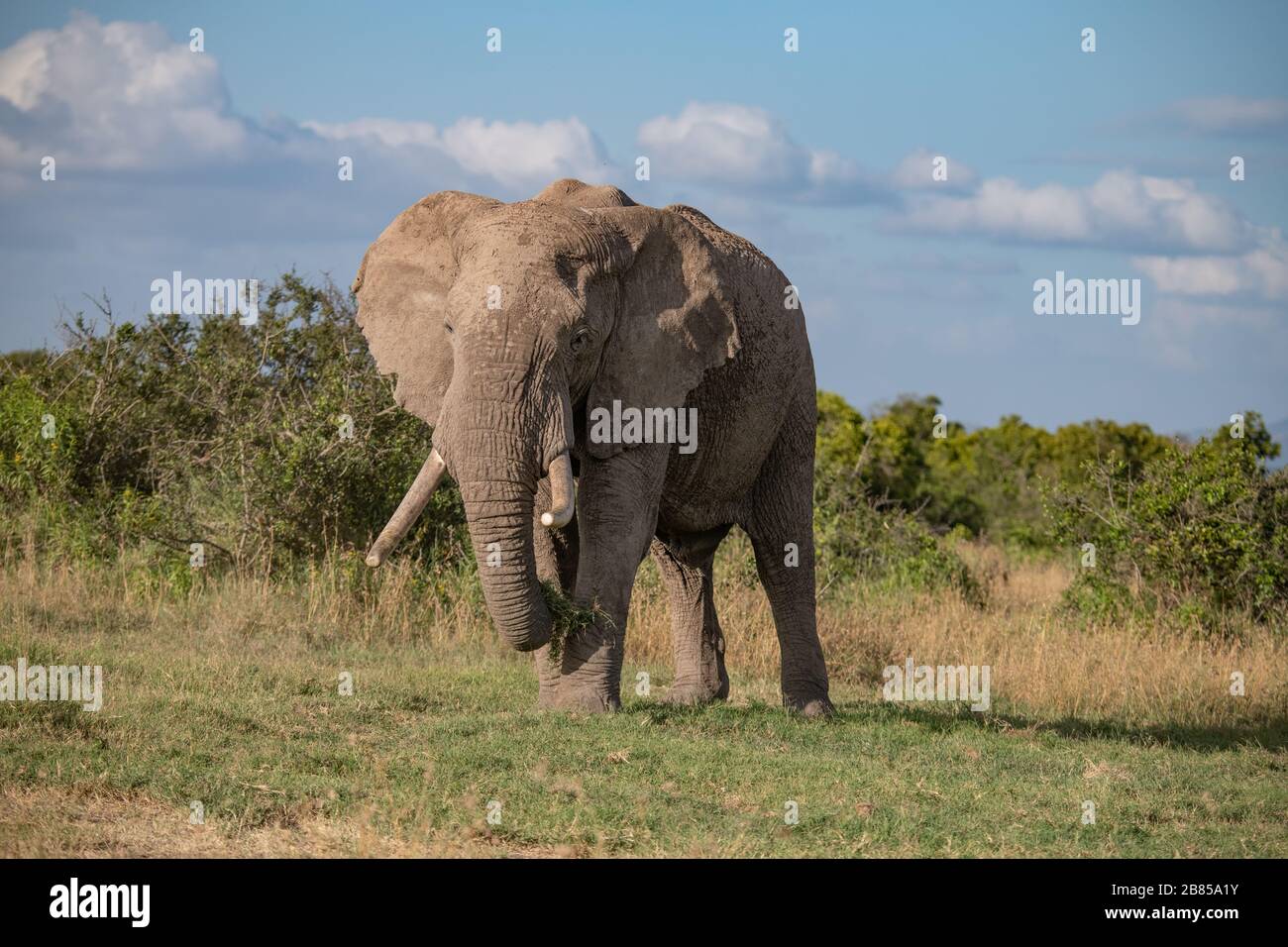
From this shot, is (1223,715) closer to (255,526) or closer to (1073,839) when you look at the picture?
(1073,839)

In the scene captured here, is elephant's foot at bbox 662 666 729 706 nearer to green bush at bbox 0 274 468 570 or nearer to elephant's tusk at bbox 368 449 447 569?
elephant's tusk at bbox 368 449 447 569

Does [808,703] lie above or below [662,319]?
below

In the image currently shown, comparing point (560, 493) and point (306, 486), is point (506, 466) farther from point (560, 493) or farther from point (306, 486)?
point (306, 486)

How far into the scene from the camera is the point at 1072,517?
57.2 ft

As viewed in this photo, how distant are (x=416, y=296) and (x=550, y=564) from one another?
1963mm

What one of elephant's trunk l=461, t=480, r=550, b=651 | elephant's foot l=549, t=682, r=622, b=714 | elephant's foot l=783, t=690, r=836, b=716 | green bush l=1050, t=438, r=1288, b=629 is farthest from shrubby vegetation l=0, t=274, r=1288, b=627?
elephant's trunk l=461, t=480, r=550, b=651

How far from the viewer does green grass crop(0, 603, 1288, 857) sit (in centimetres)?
794

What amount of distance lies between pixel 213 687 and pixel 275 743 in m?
1.64

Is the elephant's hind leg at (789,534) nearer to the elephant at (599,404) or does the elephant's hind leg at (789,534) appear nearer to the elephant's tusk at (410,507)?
the elephant at (599,404)

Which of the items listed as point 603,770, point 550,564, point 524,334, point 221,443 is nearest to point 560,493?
point 524,334

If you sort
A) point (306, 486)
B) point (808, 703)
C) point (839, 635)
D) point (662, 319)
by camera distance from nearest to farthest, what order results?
point (662, 319)
point (808, 703)
point (839, 635)
point (306, 486)

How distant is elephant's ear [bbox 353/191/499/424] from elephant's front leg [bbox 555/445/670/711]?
119 cm

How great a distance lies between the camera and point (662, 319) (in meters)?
10.2
